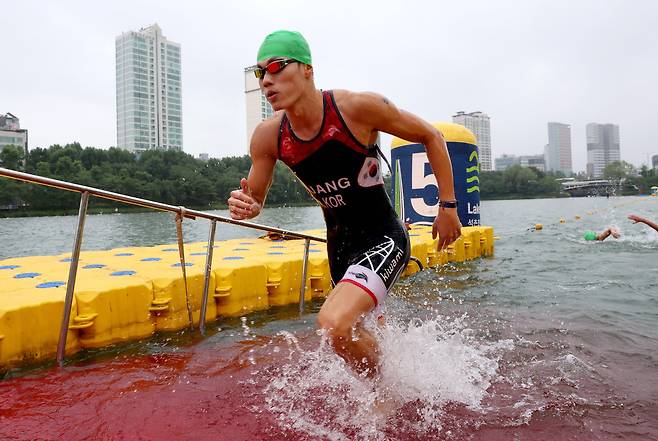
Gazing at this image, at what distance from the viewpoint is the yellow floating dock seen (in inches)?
147

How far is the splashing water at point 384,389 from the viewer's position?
2705 millimetres

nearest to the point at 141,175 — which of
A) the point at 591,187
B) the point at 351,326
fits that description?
the point at 351,326

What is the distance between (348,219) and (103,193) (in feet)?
5.97

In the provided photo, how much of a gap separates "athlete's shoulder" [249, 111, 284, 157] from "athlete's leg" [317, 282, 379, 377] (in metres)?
1.04

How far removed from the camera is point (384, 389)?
2949 mm

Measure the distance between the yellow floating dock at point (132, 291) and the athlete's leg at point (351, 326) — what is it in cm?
247

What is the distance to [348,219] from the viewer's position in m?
3.11

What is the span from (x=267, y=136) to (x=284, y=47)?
24.4 inches

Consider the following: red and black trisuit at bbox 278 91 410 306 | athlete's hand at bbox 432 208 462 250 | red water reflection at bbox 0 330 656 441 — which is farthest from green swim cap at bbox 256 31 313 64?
red water reflection at bbox 0 330 656 441

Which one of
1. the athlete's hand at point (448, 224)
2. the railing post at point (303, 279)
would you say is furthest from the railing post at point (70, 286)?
the railing post at point (303, 279)

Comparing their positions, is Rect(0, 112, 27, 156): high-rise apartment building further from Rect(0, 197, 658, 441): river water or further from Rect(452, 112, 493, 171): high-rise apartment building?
Rect(0, 197, 658, 441): river water

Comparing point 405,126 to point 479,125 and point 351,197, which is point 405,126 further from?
point 479,125

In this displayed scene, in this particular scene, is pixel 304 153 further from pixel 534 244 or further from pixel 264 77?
pixel 534 244

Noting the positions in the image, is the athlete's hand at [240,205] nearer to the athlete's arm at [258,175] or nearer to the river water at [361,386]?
the athlete's arm at [258,175]
